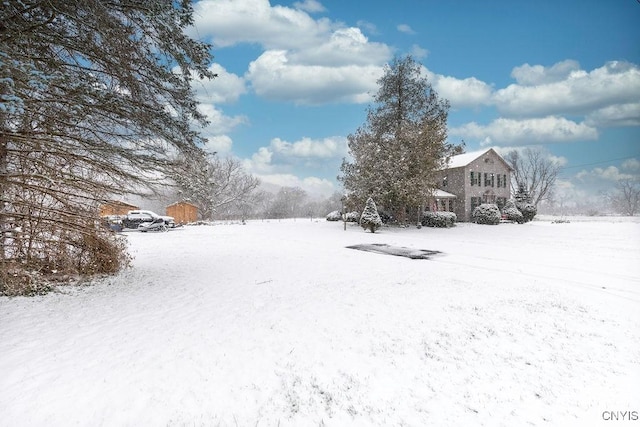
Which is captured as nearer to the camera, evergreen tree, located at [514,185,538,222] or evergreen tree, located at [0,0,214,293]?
evergreen tree, located at [0,0,214,293]

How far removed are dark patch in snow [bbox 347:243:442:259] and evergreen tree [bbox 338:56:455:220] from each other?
8.49 m

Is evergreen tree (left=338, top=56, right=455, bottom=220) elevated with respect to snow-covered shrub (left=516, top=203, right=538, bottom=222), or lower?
elevated

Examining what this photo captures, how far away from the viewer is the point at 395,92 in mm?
25016

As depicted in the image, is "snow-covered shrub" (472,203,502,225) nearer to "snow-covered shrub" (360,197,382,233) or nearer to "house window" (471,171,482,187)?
"house window" (471,171,482,187)

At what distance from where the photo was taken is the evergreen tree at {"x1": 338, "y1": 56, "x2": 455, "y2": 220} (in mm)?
22094

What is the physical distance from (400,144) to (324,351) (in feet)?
66.3

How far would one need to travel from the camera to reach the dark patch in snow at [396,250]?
1175 centimetres

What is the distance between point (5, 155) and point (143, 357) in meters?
5.11

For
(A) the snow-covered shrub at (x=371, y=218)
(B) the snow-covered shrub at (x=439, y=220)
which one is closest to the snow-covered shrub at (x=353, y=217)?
(A) the snow-covered shrub at (x=371, y=218)

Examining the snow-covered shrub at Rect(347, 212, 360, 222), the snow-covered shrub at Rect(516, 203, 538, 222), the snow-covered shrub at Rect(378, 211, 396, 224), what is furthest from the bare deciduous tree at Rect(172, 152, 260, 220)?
the snow-covered shrub at Rect(516, 203, 538, 222)

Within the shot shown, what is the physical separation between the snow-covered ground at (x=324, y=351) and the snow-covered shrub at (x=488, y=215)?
19.1 meters

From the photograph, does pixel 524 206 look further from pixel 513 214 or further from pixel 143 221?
Answer: pixel 143 221

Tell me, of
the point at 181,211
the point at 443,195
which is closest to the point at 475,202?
the point at 443,195

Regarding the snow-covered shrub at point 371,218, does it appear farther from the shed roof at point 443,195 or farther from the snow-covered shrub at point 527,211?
the snow-covered shrub at point 527,211
